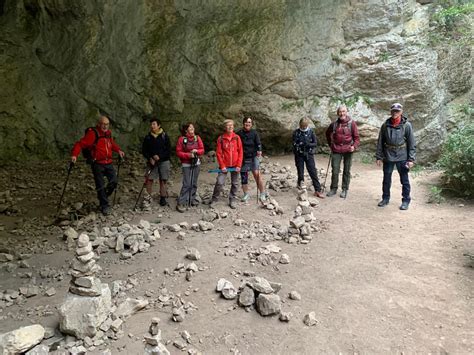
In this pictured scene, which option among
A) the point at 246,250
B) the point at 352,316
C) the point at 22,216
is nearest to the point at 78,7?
the point at 22,216

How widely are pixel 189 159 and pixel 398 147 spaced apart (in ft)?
13.8

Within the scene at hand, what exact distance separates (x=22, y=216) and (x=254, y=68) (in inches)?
291

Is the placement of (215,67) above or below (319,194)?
above

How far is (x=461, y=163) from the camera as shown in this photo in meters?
8.44

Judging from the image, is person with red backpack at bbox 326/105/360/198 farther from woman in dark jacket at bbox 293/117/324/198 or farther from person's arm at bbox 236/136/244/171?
person's arm at bbox 236/136/244/171

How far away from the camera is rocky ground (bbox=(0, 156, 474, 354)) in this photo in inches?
182

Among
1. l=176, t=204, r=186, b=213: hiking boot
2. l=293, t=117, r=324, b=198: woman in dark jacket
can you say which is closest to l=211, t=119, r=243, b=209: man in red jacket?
l=176, t=204, r=186, b=213: hiking boot

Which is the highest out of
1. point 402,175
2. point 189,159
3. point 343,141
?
point 343,141

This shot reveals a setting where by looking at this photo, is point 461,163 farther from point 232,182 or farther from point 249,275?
point 249,275

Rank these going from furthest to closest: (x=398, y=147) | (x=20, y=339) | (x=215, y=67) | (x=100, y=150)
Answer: (x=215, y=67), (x=100, y=150), (x=398, y=147), (x=20, y=339)

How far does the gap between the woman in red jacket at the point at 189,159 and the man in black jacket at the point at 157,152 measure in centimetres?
34

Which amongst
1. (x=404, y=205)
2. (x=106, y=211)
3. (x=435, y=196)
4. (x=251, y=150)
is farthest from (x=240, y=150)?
(x=435, y=196)

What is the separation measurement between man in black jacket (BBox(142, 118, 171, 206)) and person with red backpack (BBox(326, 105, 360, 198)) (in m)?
3.60

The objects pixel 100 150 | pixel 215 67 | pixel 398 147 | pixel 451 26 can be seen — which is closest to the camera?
pixel 398 147
